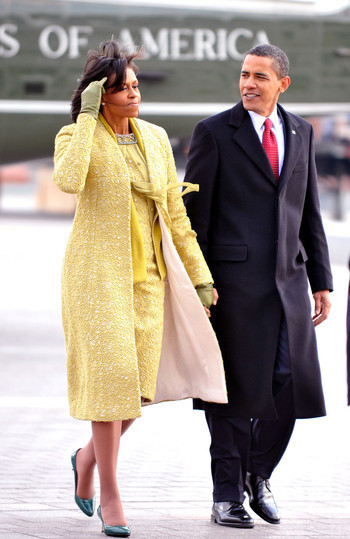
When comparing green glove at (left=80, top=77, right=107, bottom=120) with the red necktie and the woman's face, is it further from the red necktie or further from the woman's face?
the red necktie

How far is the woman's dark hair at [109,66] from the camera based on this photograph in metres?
4.37

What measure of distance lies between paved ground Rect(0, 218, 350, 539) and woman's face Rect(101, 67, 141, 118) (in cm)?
152

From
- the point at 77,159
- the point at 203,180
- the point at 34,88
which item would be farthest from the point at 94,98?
the point at 34,88

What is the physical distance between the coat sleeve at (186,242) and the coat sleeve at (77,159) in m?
0.42

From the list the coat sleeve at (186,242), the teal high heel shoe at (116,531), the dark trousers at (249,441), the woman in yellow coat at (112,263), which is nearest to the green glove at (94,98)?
the woman in yellow coat at (112,263)

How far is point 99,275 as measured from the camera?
429cm

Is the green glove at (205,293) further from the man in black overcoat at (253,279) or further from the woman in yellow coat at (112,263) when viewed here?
the man in black overcoat at (253,279)

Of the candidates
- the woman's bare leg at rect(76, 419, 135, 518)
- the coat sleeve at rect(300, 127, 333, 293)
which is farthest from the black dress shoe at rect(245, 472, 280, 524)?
the coat sleeve at rect(300, 127, 333, 293)

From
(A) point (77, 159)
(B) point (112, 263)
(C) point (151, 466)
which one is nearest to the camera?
(A) point (77, 159)

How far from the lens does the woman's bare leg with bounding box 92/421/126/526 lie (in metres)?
4.33

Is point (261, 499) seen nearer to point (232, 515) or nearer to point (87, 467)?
point (232, 515)

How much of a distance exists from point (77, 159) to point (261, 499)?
1.49 metres

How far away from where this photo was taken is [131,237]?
4359 mm

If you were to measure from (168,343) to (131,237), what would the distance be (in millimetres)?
466
